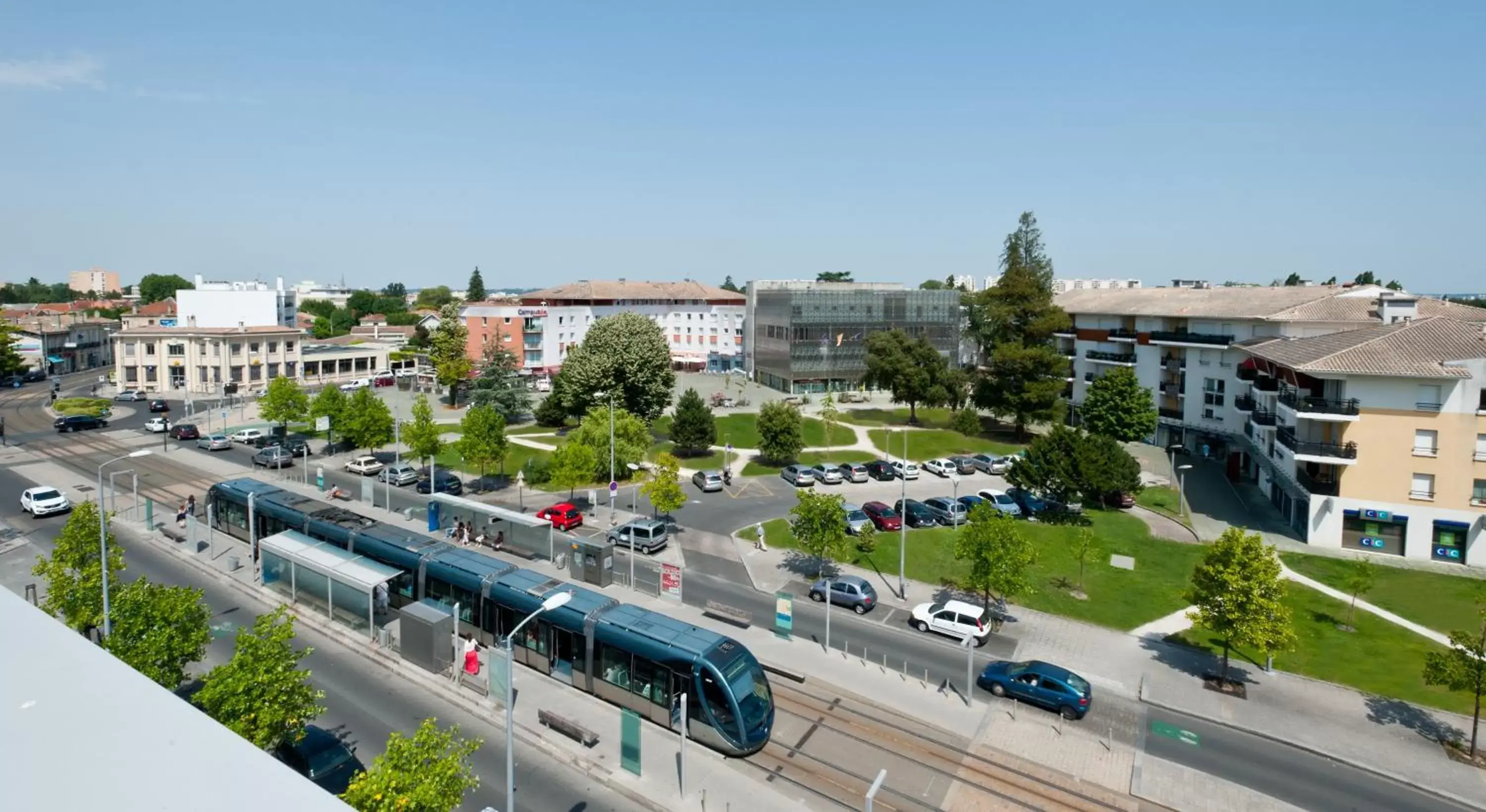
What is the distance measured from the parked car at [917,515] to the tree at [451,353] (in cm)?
5424

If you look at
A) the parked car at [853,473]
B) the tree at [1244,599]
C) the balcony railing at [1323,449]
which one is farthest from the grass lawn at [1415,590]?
the parked car at [853,473]

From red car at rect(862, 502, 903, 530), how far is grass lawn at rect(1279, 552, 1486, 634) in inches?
749

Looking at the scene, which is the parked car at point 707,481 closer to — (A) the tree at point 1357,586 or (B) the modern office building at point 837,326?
(A) the tree at point 1357,586

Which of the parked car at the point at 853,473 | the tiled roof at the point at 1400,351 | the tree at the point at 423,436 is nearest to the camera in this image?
the tiled roof at the point at 1400,351

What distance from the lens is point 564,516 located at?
45531 millimetres

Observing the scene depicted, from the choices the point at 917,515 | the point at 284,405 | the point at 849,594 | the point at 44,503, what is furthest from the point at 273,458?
the point at 917,515

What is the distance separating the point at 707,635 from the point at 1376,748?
799 inches

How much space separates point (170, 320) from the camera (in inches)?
4222

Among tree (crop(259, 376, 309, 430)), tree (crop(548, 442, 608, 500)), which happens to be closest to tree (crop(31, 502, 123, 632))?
tree (crop(548, 442, 608, 500))

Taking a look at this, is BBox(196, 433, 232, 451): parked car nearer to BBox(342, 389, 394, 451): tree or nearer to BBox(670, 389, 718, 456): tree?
BBox(342, 389, 394, 451): tree

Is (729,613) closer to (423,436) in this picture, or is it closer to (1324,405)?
(423,436)

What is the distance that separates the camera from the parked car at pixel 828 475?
57094mm

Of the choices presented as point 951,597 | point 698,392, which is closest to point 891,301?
point 698,392

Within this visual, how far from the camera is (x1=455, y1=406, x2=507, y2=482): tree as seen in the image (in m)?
51.6
